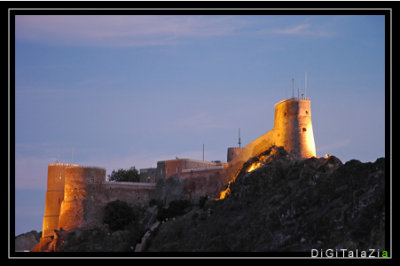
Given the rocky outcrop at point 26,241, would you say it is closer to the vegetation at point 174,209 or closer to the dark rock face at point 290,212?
the vegetation at point 174,209

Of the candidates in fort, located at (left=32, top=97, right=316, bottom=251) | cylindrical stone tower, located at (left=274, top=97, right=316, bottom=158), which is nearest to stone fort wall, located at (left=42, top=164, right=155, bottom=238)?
fort, located at (left=32, top=97, right=316, bottom=251)

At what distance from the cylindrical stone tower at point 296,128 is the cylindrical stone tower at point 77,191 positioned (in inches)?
818

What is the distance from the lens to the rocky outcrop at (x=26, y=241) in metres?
68.7

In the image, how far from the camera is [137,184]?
225 feet

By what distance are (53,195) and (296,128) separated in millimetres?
28445

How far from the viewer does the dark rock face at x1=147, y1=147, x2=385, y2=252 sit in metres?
39.5

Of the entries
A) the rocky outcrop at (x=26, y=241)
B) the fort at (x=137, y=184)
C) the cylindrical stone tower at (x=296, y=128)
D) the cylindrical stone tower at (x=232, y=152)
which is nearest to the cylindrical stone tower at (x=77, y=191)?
the fort at (x=137, y=184)

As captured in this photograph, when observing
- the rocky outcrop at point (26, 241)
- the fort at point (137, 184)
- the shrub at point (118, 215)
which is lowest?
the rocky outcrop at point (26, 241)

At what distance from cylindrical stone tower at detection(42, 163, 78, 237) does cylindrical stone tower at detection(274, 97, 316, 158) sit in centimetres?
2441

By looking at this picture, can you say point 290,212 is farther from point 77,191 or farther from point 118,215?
point 77,191
